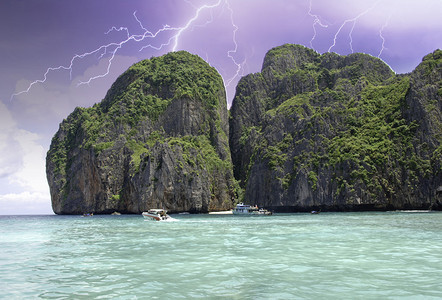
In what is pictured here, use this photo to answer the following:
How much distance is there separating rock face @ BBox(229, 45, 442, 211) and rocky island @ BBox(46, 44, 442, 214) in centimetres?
34

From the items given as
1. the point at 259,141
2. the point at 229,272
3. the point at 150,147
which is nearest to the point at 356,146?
the point at 259,141

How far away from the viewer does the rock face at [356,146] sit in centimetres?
9894

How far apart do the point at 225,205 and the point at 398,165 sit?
195 ft

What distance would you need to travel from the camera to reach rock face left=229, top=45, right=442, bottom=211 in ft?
325

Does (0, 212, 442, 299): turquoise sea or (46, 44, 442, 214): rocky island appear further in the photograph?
(46, 44, 442, 214): rocky island

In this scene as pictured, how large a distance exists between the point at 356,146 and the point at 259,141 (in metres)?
40.9

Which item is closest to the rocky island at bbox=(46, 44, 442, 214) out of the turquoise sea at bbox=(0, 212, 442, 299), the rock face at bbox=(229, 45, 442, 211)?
the rock face at bbox=(229, 45, 442, 211)

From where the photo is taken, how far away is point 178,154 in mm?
122625

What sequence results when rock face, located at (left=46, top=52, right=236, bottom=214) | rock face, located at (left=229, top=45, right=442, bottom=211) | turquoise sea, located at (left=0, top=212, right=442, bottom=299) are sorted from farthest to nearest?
1. rock face, located at (left=46, top=52, right=236, bottom=214)
2. rock face, located at (left=229, top=45, right=442, bottom=211)
3. turquoise sea, located at (left=0, top=212, right=442, bottom=299)

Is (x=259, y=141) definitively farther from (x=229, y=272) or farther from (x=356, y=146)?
(x=229, y=272)

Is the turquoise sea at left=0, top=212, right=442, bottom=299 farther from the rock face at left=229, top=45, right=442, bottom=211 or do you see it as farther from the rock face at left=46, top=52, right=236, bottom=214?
the rock face at left=46, top=52, right=236, bottom=214

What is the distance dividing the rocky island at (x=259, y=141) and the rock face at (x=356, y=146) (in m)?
0.34

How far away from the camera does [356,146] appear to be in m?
109

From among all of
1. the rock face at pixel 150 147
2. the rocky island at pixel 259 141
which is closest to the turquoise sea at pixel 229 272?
the rocky island at pixel 259 141
